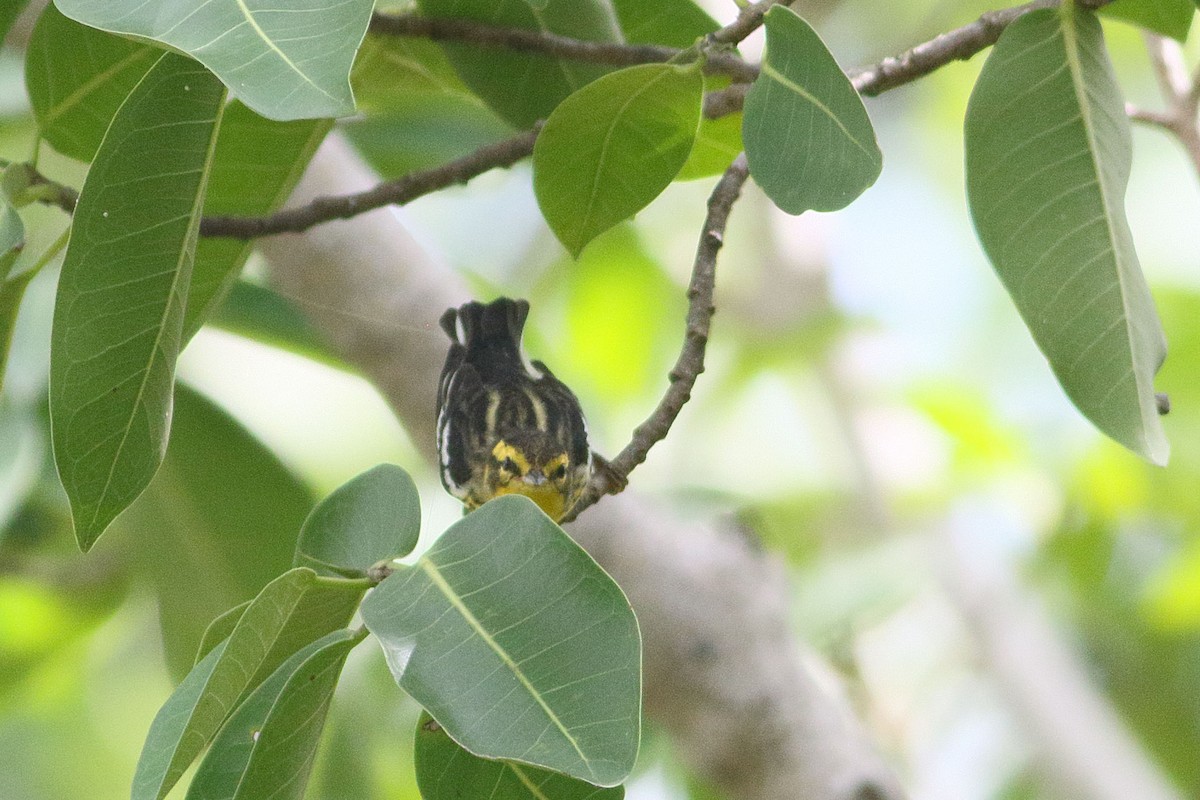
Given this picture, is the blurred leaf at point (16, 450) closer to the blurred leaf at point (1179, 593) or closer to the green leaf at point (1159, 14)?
the green leaf at point (1159, 14)

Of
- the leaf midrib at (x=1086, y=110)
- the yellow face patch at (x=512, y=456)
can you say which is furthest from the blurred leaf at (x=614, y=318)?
the leaf midrib at (x=1086, y=110)

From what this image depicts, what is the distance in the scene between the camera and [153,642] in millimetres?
4512

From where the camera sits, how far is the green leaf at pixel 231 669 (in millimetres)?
1012

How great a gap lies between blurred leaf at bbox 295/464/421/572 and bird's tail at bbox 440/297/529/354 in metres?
0.84

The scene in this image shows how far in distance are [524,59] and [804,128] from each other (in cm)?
66

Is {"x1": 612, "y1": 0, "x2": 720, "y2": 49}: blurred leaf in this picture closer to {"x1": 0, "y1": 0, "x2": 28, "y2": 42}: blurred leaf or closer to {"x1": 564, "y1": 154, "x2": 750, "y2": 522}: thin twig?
{"x1": 564, "y1": 154, "x2": 750, "y2": 522}: thin twig

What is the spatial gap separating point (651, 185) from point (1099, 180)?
47cm

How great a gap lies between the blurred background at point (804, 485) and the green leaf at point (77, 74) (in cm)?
103

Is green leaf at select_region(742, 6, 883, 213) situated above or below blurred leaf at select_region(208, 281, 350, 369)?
above

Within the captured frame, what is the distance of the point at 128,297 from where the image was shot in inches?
46.4

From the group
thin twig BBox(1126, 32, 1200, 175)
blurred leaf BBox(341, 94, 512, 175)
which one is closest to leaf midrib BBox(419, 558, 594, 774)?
thin twig BBox(1126, 32, 1200, 175)

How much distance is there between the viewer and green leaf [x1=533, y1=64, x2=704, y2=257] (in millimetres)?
1317

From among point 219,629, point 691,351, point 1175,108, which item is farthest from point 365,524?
point 1175,108

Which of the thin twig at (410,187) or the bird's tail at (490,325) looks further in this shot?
the bird's tail at (490,325)
